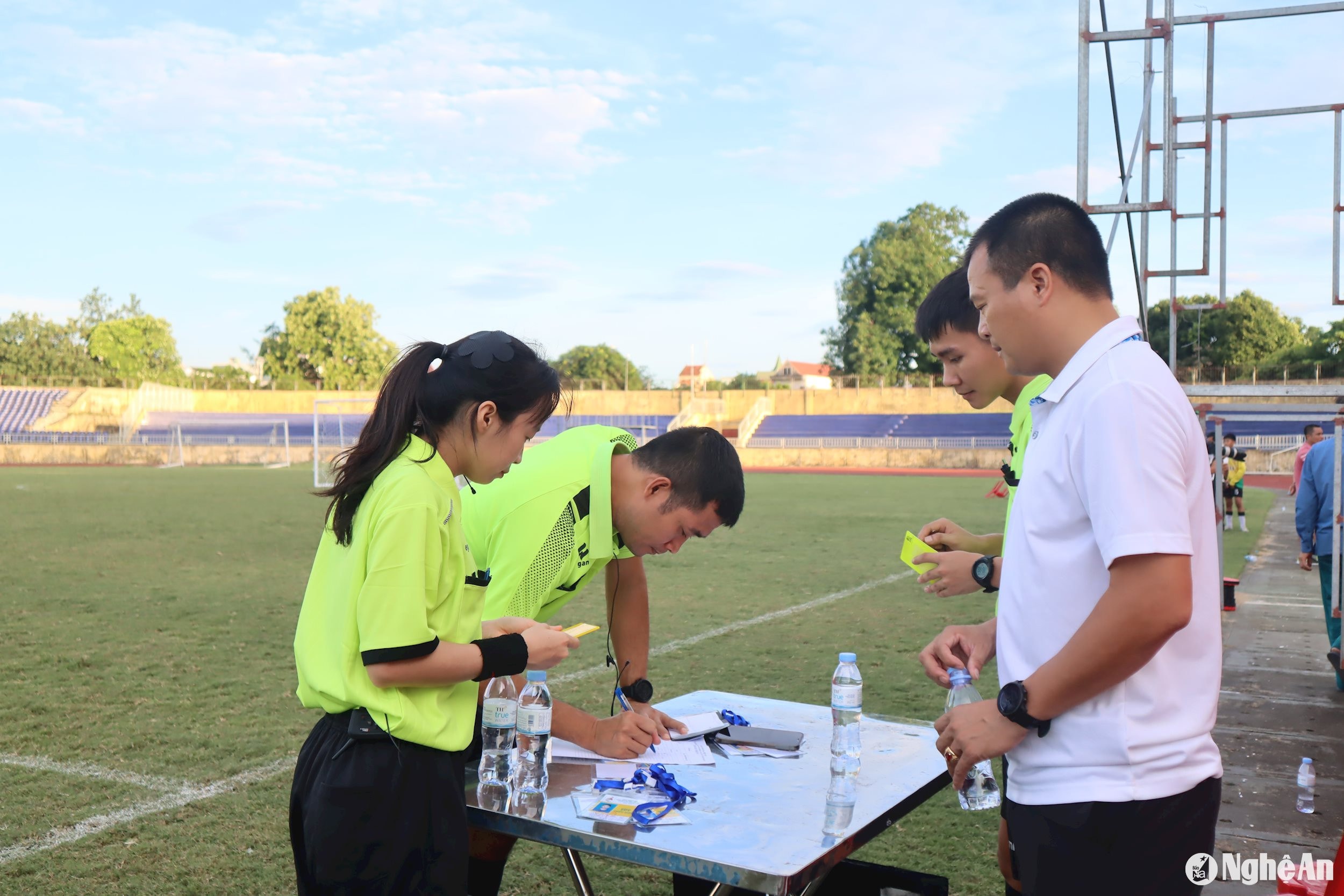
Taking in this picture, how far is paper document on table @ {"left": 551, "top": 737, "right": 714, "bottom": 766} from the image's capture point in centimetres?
263

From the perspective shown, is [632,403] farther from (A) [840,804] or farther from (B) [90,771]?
(A) [840,804]

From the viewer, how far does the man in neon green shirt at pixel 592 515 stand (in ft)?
8.76

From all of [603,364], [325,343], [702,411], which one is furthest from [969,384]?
[603,364]

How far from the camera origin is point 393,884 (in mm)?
2131

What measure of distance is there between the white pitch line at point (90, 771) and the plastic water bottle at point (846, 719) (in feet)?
10.8

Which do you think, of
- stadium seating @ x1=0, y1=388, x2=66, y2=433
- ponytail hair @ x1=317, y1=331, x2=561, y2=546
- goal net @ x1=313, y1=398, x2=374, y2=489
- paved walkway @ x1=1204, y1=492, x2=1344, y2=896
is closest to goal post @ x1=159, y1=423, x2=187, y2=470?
goal net @ x1=313, y1=398, x2=374, y2=489

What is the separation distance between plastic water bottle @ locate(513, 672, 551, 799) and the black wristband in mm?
286

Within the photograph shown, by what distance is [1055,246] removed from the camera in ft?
6.07

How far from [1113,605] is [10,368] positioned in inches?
3428

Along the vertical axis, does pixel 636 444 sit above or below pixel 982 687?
above

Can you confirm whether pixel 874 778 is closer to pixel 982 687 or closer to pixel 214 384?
pixel 982 687

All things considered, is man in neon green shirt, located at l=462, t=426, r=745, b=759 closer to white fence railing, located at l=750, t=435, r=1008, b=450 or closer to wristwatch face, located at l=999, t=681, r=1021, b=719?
wristwatch face, located at l=999, t=681, r=1021, b=719

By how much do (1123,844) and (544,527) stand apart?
150 cm

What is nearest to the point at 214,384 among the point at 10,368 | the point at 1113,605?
the point at 10,368
